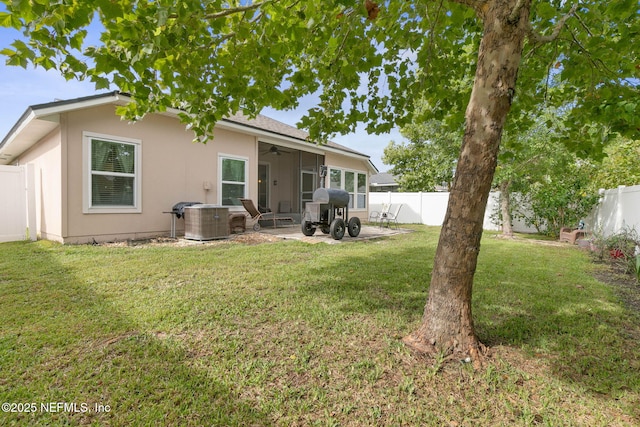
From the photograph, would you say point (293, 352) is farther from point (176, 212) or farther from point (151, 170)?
A: point (151, 170)

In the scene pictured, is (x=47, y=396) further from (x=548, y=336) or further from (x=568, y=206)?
(x=568, y=206)

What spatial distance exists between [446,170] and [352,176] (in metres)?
5.40

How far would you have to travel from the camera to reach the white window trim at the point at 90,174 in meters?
6.63

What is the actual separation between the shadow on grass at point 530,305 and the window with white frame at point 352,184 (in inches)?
338

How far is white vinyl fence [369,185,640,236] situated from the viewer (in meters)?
6.36

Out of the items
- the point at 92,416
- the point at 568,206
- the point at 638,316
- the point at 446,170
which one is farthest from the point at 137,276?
the point at 568,206

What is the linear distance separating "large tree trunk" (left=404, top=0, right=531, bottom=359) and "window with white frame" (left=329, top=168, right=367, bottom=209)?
38.5ft

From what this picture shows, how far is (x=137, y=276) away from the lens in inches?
168

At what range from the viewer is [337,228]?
8.01m

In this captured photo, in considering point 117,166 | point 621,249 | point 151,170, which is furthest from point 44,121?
point 621,249

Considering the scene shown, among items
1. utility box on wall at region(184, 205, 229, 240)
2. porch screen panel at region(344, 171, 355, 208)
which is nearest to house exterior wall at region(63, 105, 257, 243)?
utility box on wall at region(184, 205, 229, 240)

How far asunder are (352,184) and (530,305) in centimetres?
1219

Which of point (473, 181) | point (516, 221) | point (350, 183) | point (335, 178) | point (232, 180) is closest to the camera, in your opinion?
point (473, 181)

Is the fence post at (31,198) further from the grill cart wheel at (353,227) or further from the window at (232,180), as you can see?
the grill cart wheel at (353,227)
